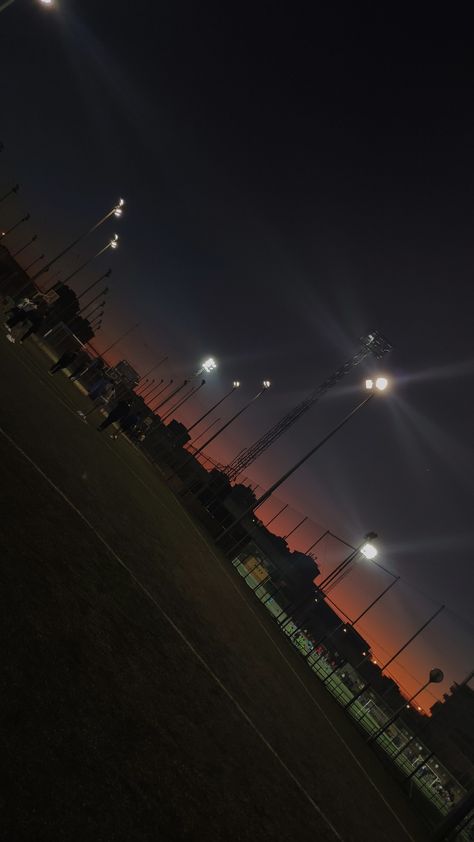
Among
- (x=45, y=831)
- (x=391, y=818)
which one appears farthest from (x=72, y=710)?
(x=391, y=818)

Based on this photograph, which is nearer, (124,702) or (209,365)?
(124,702)

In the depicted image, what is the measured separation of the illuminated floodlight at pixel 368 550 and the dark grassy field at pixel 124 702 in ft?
52.2

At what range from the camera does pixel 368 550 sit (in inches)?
977

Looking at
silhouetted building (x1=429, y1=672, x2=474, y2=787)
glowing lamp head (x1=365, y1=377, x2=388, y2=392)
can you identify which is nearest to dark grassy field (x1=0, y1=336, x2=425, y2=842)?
glowing lamp head (x1=365, y1=377, x2=388, y2=392)

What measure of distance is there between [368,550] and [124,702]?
23193 mm

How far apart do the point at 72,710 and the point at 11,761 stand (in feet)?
2.39

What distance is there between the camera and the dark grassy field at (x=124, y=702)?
99.8 inches

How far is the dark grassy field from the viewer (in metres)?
2.54

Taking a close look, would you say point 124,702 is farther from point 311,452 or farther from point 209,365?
point 209,365

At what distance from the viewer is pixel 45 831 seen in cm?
206

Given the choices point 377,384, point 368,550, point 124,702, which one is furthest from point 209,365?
point 124,702

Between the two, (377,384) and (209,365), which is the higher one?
(377,384)

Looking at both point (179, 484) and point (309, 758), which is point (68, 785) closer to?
point (309, 758)

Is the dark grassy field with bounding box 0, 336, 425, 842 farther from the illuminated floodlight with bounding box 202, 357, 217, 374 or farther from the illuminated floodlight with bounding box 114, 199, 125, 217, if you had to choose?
the illuminated floodlight with bounding box 202, 357, 217, 374
